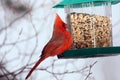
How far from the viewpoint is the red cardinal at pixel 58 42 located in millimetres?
1092

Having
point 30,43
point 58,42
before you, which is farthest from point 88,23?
point 30,43

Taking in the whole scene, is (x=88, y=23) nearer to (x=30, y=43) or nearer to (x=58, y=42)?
(x=58, y=42)

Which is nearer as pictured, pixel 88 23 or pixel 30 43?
→ pixel 88 23

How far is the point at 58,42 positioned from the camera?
1.12 m

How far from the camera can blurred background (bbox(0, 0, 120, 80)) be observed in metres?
1.18

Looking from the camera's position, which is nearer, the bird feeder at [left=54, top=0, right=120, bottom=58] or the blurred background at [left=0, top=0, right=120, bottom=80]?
the bird feeder at [left=54, top=0, right=120, bottom=58]

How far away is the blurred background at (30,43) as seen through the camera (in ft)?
3.86

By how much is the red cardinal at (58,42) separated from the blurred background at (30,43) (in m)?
0.03

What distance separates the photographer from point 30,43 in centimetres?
122

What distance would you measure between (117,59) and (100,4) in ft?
1.45

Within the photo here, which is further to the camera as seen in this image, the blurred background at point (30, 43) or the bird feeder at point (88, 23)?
the blurred background at point (30, 43)

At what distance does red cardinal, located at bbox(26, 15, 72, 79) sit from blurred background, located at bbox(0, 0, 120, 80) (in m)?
0.03

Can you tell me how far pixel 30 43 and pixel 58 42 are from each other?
150mm

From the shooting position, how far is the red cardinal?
3.58ft
